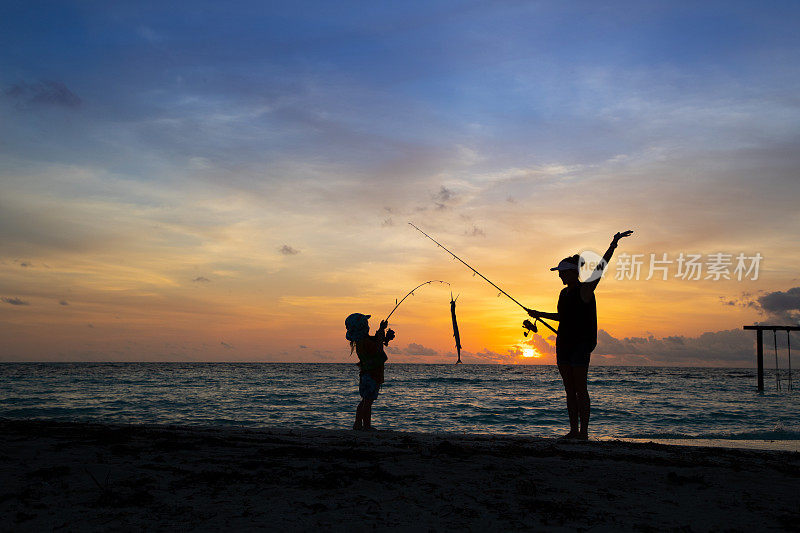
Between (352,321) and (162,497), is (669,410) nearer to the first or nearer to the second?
(352,321)

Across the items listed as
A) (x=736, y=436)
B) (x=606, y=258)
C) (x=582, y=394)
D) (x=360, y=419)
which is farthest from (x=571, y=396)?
(x=736, y=436)

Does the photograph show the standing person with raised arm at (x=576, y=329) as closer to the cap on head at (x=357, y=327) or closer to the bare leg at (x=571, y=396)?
the bare leg at (x=571, y=396)

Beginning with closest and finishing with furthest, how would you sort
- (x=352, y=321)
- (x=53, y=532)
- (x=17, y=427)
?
(x=53, y=532) → (x=17, y=427) → (x=352, y=321)

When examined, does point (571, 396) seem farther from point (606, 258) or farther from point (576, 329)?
point (606, 258)

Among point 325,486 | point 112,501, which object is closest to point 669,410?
point 325,486

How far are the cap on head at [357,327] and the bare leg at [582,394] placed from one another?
3.34m

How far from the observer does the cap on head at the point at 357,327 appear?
344 inches

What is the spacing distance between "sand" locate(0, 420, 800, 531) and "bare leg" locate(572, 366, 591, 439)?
113 cm

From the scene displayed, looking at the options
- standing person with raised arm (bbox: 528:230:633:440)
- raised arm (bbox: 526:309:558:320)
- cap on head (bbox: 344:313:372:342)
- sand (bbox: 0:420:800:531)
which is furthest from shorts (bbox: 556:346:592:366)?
cap on head (bbox: 344:313:372:342)

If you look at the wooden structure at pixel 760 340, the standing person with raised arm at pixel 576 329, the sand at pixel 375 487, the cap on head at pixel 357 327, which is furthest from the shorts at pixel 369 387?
the wooden structure at pixel 760 340

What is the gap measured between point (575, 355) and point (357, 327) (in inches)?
136

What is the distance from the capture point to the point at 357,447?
6.16m

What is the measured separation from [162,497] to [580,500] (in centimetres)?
309

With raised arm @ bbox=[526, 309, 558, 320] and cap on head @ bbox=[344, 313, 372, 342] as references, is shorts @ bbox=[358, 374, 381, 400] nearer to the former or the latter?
cap on head @ bbox=[344, 313, 372, 342]
